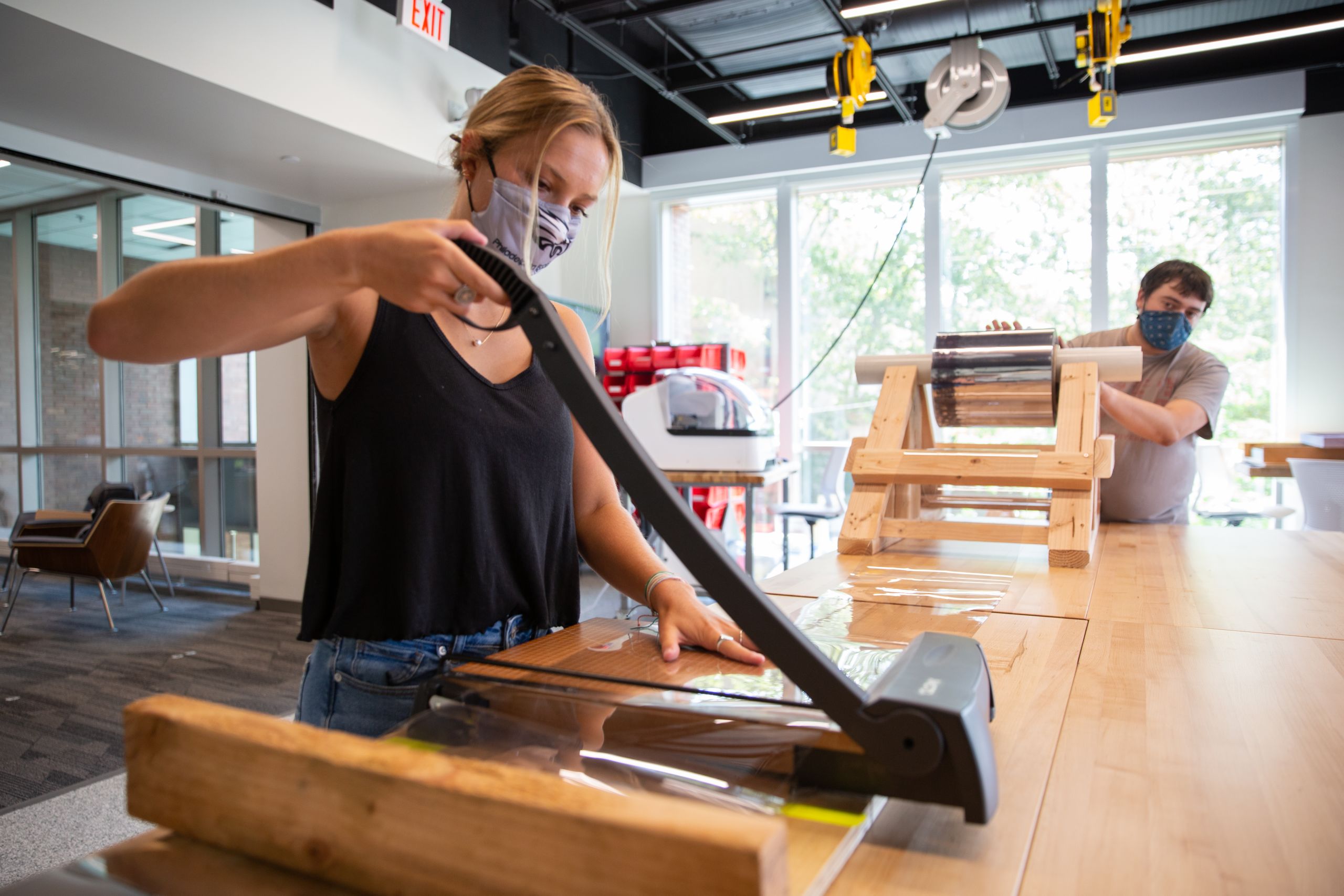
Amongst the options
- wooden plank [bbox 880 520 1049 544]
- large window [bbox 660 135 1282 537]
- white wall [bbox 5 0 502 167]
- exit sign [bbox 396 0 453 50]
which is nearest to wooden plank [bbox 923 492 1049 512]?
wooden plank [bbox 880 520 1049 544]

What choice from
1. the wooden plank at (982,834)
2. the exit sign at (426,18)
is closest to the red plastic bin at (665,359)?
the exit sign at (426,18)

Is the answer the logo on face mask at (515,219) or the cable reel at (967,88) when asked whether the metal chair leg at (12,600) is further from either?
the cable reel at (967,88)

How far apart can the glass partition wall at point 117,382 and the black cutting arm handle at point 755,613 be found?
633cm

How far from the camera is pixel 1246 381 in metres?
5.80

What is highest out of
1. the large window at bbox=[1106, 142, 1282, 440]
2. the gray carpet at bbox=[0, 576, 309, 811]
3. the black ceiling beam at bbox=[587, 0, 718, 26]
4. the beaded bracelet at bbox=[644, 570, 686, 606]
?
the black ceiling beam at bbox=[587, 0, 718, 26]

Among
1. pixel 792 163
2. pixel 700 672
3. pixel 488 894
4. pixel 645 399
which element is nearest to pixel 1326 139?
pixel 792 163

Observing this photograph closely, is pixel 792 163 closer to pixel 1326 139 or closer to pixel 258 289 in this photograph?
pixel 1326 139

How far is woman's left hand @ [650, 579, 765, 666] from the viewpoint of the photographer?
814 mm

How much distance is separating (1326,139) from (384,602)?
21.6 ft

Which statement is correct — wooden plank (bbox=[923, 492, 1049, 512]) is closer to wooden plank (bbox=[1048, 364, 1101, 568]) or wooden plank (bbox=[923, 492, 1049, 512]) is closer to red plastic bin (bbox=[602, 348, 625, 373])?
wooden plank (bbox=[1048, 364, 1101, 568])

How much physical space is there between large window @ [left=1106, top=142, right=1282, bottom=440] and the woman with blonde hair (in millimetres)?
5721

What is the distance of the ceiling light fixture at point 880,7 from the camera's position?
12.7ft

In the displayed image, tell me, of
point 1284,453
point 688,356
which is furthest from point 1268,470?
point 688,356

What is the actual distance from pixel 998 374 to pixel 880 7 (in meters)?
3.03
